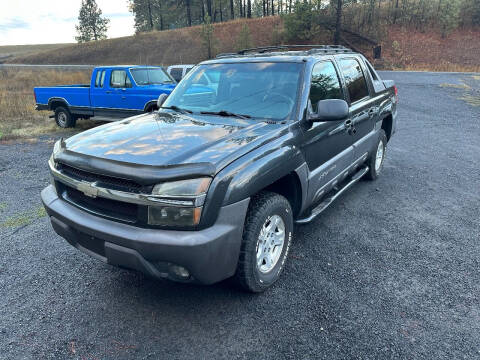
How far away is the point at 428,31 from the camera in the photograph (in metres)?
36.2

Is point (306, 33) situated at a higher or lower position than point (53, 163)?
higher

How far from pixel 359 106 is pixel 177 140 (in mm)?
2635

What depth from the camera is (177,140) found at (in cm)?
272

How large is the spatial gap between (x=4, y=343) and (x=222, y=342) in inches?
59.1

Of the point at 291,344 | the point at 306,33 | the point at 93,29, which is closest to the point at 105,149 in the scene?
the point at 291,344

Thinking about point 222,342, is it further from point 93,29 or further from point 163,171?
point 93,29

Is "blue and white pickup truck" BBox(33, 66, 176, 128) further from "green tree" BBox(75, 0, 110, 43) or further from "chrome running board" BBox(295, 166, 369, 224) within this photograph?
"green tree" BBox(75, 0, 110, 43)

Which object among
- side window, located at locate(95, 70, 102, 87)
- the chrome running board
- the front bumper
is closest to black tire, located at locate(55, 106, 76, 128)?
side window, located at locate(95, 70, 102, 87)

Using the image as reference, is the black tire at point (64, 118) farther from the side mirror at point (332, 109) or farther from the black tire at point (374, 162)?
the side mirror at point (332, 109)

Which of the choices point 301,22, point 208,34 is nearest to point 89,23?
point 208,34

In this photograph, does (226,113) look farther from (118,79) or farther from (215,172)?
(118,79)

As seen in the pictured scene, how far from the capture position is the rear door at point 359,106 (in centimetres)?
424

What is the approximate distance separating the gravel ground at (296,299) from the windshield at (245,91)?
1.49m

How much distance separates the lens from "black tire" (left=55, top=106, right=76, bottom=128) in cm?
1059
